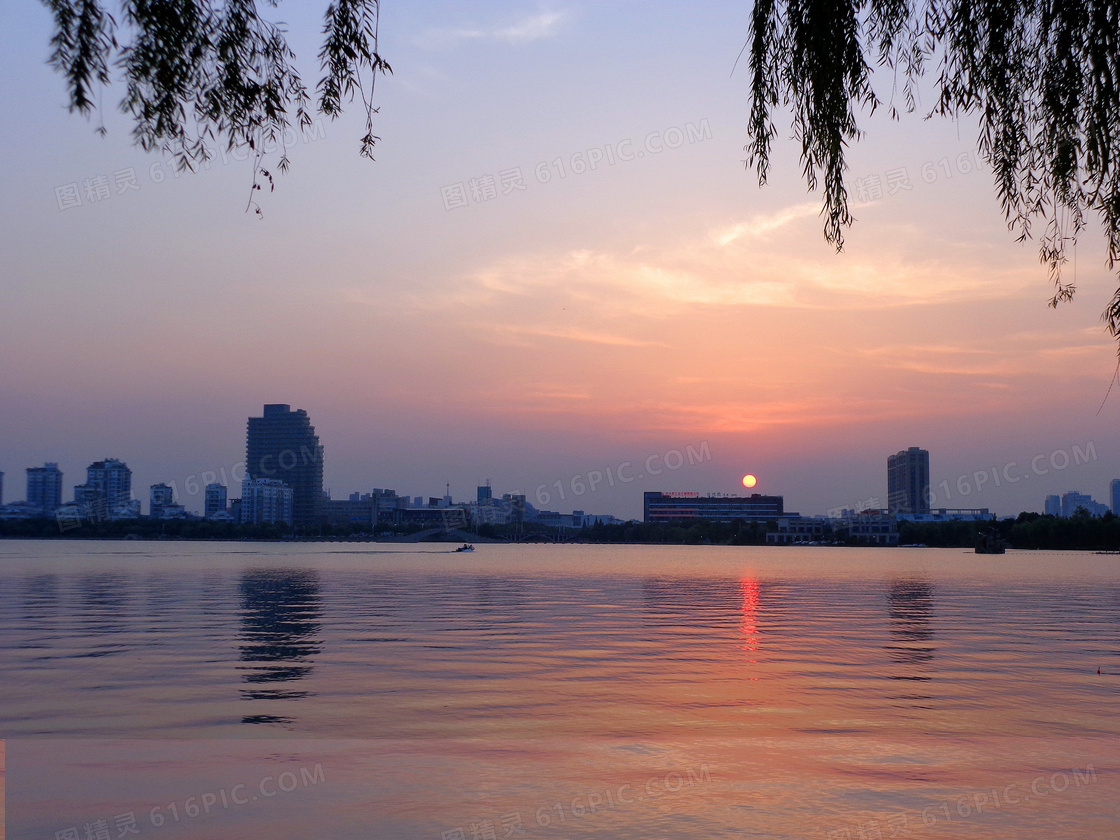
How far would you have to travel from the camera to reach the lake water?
36.2ft

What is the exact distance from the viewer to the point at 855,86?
9.03 m

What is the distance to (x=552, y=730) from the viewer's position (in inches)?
665

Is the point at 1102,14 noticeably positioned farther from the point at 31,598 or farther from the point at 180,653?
the point at 31,598

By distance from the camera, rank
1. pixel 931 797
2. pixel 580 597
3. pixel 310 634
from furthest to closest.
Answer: pixel 580 597 → pixel 310 634 → pixel 931 797

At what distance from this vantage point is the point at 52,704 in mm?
19562

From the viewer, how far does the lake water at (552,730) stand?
11023 millimetres

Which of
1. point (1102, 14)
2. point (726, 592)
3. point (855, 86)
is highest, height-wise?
point (1102, 14)

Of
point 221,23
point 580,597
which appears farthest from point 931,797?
point 580,597

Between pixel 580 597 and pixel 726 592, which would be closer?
pixel 580 597

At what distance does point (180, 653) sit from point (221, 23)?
24237 millimetres

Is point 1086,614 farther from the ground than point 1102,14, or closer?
closer

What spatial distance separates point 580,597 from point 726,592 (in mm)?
13621


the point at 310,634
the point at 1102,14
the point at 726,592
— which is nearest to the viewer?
the point at 1102,14

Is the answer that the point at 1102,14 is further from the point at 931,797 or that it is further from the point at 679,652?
the point at 679,652
